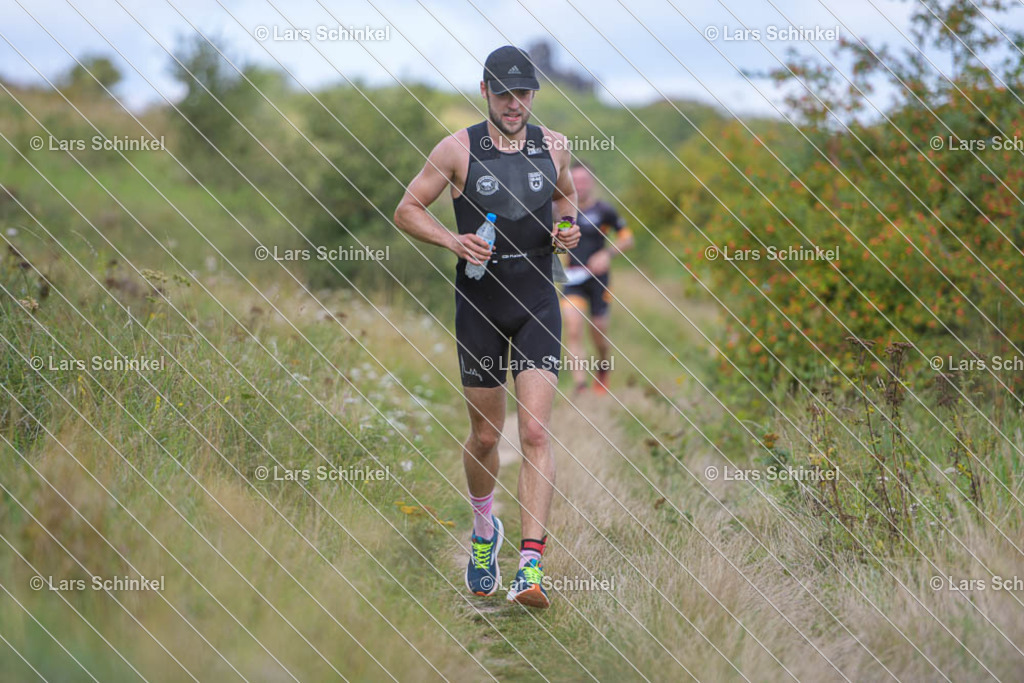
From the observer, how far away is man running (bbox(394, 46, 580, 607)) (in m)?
4.91

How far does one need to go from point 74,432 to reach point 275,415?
133 cm

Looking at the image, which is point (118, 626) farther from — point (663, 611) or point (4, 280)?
point (4, 280)

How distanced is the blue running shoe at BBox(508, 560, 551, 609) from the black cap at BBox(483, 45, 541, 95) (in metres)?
2.27

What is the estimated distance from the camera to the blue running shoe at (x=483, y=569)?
504 cm

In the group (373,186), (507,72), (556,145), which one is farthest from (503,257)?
(373,186)

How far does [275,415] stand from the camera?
5.74 metres

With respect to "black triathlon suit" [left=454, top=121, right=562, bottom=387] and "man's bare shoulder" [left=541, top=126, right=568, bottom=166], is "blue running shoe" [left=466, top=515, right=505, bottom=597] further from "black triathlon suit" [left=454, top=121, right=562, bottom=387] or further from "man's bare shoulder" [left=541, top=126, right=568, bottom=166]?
"man's bare shoulder" [left=541, top=126, right=568, bottom=166]

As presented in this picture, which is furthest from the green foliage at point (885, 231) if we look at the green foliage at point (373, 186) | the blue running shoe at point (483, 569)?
the green foliage at point (373, 186)

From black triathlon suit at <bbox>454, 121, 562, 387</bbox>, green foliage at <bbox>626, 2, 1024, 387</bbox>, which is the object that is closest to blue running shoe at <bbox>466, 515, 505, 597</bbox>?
black triathlon suit at <bbox>454, 121, 562, 387</bbox>

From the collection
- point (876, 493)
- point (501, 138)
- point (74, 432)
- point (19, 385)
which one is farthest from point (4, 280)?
point (876, 493)

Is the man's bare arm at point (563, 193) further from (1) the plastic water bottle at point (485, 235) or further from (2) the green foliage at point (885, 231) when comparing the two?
(2) the green foliage at point (885, 231)

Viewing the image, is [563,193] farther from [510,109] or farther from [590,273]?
[590,273]

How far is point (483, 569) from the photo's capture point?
509 cm

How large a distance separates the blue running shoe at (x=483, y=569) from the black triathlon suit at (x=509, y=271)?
2.68ft
